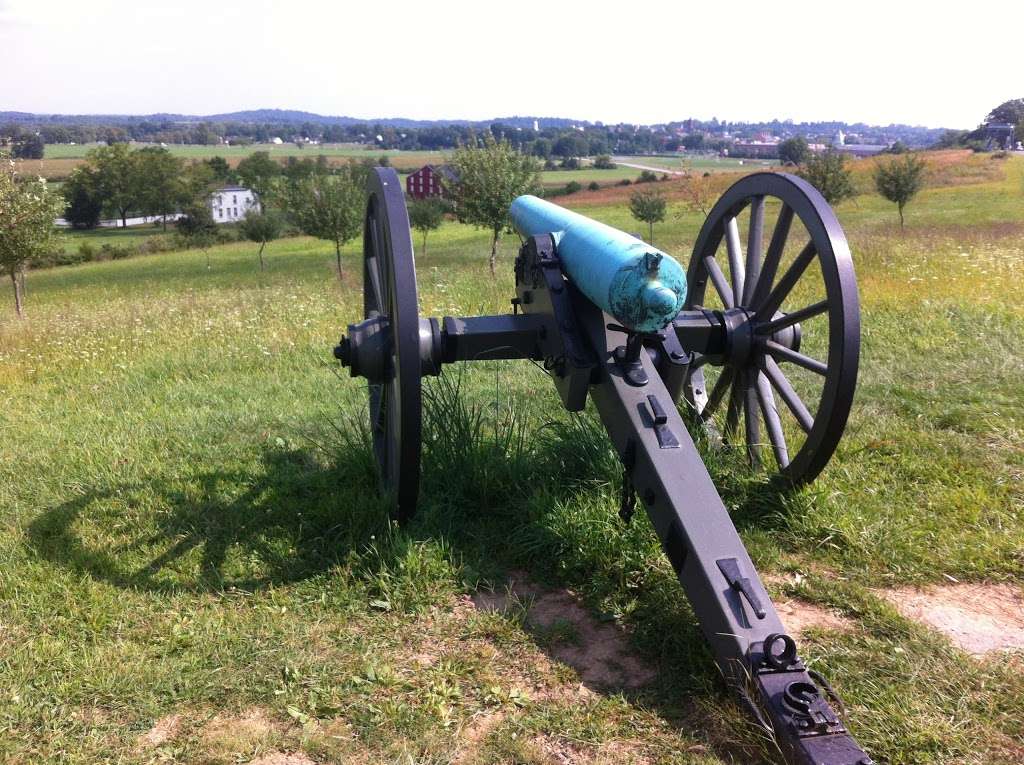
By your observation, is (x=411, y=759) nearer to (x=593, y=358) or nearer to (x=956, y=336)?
(x=593, y=358)

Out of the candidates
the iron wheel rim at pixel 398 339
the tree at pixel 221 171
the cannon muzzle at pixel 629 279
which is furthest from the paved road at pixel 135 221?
the cannon muzzle at pixel 629 279

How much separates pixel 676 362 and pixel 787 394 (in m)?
0.88

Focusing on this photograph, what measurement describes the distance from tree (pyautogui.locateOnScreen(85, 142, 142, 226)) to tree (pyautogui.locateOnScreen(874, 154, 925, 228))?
7752 cm

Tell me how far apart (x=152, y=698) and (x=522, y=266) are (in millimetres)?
2530

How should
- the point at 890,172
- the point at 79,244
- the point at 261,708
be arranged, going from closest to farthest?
the point at 261,708 → the point at 890,172 → the point at 79,244

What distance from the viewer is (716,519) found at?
2.85 metres

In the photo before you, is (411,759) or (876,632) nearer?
(411,759)

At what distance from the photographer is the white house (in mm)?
93338

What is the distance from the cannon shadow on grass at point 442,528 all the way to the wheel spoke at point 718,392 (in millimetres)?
702

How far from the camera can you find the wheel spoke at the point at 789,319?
3.82m

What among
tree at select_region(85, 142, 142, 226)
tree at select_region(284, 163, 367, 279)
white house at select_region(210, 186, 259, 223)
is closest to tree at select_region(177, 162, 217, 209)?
white house at select_region(210, 186, 259, 223)

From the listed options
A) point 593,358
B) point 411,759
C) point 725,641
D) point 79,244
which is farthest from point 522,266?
point 79,244

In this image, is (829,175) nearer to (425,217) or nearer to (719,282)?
(425,217)

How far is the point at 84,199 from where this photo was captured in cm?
8169
